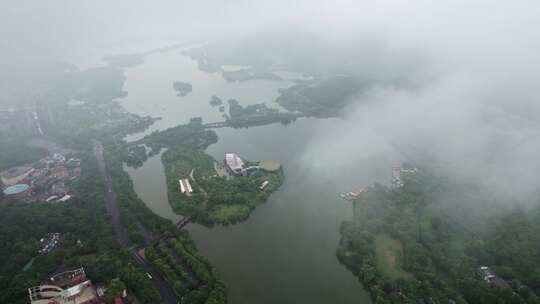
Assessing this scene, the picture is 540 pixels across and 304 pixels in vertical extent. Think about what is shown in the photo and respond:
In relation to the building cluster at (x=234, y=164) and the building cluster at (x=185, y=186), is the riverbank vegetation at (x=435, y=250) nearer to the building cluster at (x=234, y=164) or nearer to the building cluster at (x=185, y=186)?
the building cluster at (x=234, y=164)

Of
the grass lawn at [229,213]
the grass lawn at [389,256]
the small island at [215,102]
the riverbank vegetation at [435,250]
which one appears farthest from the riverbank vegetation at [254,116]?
the grass lawn at [389,256]

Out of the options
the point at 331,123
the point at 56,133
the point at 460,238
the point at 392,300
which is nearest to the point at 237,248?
the point at 392,300

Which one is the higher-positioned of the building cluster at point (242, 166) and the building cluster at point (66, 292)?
the building cluster at point (242, 166)

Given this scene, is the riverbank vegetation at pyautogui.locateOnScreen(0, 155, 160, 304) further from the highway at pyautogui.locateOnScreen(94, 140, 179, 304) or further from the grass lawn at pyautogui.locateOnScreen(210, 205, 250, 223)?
the grass lawn at pyautogui.locateOnScreen(210, 205, 250, 223)

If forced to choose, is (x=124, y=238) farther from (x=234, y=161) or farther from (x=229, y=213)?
(x=234, y=161)

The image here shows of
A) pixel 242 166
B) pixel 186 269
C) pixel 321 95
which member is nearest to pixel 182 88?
pixel 321 95
